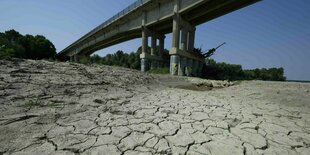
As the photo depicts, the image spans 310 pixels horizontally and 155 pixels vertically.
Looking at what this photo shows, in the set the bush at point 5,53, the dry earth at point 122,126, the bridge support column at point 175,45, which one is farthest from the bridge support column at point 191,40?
the bush at point 5,53

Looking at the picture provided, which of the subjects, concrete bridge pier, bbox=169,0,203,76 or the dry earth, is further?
concrete bridge pier, bbox=169,0,203,76

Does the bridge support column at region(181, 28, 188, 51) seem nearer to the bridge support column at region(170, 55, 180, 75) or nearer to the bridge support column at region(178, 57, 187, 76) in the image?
the bridge support column at region(178, 57, 187, 76)

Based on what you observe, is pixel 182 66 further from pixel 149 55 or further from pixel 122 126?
pixel 122 126

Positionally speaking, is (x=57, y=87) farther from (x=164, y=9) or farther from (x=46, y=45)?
(x=46, y=45)

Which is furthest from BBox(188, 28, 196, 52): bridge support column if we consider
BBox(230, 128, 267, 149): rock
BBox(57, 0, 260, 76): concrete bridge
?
BBox(230, 128, 267, 149): rock

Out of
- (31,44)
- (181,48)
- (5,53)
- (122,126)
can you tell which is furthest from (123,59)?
(122,126)

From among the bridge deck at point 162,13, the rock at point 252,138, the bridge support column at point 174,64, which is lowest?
the rock at point 252,138

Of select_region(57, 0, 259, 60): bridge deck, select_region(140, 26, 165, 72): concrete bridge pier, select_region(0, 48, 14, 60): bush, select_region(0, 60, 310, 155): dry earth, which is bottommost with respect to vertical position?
select_region(0, 60, 310, 155): dry earth

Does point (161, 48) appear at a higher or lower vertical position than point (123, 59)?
lower

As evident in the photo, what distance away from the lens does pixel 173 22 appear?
14641mm

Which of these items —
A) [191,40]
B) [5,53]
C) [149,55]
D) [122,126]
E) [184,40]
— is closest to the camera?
[122,126]

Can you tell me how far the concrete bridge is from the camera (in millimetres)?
Answer: 13992

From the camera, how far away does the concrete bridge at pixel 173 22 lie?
14.0 m

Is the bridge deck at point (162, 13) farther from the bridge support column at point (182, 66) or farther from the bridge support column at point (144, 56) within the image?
the bridge support column at point (182, 66)
